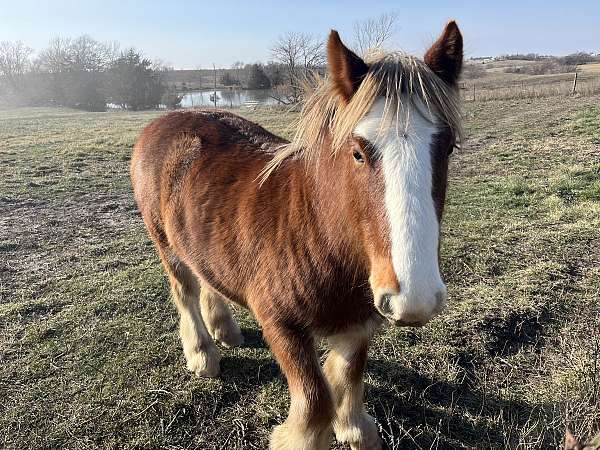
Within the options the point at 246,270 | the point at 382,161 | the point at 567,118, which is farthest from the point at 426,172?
the point at 567,118

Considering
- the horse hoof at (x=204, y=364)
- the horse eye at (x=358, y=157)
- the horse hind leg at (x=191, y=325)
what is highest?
the horse eye at (x=358, y=157)

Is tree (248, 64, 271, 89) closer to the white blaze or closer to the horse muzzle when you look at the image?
the white blaze

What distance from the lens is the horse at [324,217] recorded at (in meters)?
1.50

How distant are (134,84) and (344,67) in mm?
44622

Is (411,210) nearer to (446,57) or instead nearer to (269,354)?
(446,57)

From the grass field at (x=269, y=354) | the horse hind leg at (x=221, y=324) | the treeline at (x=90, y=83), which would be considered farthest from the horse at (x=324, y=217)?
the treeline at (x=90, y=83)

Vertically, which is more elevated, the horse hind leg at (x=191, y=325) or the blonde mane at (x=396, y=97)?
the blonde mane at (x=396, y=97)

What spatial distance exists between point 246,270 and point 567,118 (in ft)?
48.3

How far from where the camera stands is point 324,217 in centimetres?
197

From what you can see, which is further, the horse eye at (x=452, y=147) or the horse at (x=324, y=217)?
the horse eye at (x=452, y=147)

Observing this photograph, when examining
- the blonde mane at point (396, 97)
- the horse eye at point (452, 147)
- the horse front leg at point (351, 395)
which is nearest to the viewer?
the blonde mane at point (396, 97)

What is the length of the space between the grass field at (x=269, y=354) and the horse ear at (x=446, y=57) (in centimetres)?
41

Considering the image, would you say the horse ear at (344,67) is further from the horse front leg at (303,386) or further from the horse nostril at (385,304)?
the horse front leg at (303,386)

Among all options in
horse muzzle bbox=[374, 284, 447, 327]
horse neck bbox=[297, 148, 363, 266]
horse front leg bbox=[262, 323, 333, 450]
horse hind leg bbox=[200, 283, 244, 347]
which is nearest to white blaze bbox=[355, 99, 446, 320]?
horse muzzle bbox=[374, 284, 447, 327]
